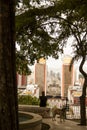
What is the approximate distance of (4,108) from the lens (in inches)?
219

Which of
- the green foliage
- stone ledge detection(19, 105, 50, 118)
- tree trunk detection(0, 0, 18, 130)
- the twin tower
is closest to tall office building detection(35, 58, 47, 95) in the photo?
the twin tower

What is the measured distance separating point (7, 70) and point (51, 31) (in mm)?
11088

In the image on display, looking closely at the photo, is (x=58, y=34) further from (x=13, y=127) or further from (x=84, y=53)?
(x=13, y=127)

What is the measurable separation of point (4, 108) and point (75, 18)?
10.7 meters

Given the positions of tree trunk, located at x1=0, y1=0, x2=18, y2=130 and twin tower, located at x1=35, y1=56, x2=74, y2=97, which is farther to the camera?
twin tower, located at x1=35, y1=56, x2=74, y2=97

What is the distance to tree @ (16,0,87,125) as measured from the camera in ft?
49.4

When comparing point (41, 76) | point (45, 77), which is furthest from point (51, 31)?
point (45, 77)

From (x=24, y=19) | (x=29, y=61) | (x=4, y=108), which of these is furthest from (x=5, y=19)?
(x=29, y=61)

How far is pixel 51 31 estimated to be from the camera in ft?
54.4

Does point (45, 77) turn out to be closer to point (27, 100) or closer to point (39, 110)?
point (27, 100)

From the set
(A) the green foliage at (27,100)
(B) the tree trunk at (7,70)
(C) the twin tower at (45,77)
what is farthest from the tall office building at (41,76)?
(B) the tree trunk at (7,70)

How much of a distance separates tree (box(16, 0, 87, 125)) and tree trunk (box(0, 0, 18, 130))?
8224 mm

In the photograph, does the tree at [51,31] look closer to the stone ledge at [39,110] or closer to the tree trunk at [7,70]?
the stone ledge at [39,110]

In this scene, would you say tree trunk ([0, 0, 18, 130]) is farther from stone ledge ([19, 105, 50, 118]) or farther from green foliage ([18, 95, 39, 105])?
green foliage ([18, 95, 39, 105])
